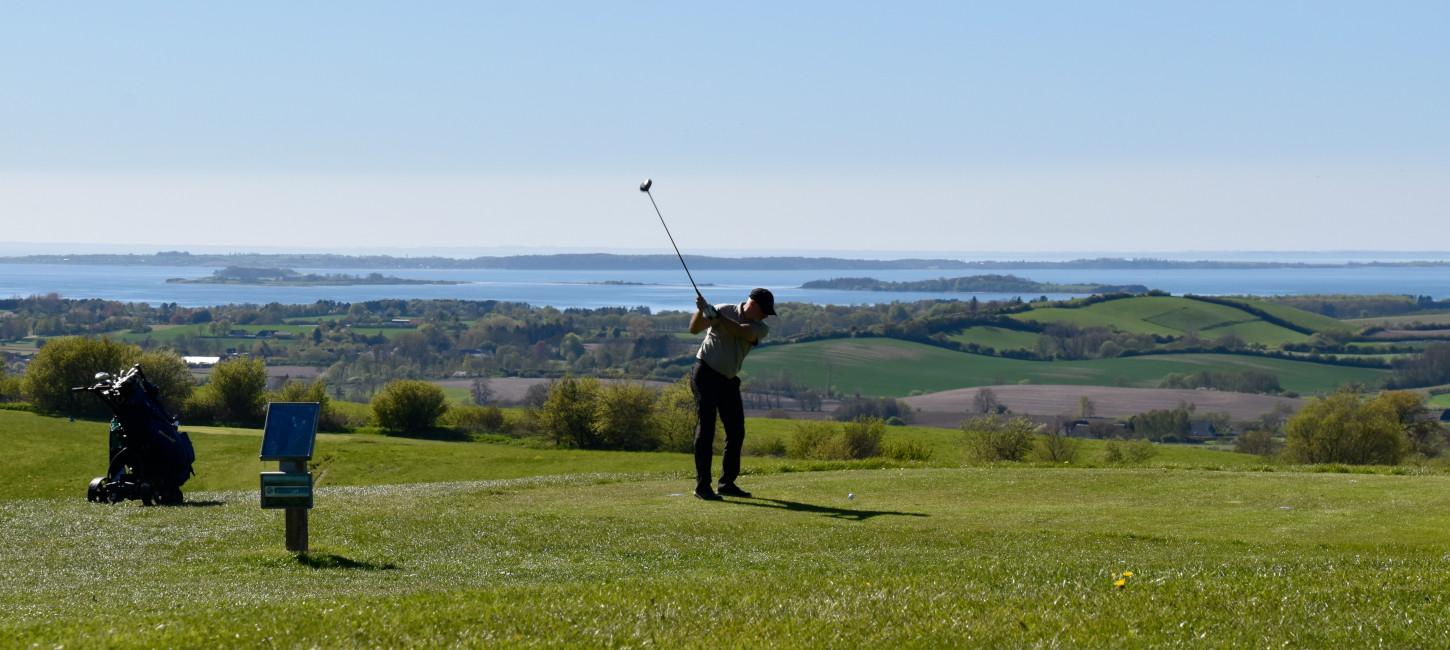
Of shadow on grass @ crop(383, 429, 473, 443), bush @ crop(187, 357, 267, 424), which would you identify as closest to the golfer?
shadow on grass @ crop(383, 429, 473, 443)

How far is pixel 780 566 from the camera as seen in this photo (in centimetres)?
1459

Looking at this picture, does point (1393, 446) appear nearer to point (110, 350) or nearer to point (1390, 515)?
point (1390, 515)

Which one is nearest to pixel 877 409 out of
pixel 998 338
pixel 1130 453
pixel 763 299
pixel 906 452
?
pixel 1130 453

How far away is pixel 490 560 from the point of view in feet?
51.6

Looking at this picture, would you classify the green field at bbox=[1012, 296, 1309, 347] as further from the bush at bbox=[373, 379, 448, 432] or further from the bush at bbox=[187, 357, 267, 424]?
Result: the bush at bbox=[187, 357, 267, 424]

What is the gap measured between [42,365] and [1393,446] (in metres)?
73.2

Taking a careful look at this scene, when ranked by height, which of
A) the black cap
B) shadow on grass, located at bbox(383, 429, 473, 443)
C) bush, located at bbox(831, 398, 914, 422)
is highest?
the black cap

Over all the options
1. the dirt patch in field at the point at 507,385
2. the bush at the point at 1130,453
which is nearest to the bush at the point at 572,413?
the bush at the point at 1130,453

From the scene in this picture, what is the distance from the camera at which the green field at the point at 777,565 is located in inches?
408

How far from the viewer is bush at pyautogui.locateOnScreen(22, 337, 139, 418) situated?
275 feet

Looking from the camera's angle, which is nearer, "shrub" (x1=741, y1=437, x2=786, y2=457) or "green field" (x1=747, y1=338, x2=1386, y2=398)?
"shrub" (x1=741, y1=437, x2=786, y2=457)

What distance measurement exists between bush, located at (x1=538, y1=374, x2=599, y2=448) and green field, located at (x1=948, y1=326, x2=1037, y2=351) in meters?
98.9

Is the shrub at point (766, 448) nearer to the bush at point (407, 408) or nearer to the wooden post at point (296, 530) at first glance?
the bush at point (407, 408)

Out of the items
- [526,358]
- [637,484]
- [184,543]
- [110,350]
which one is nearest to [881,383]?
[526,358]
